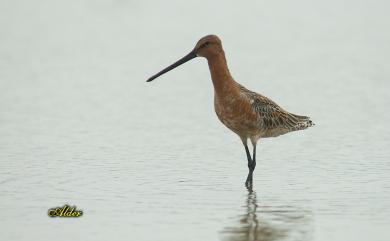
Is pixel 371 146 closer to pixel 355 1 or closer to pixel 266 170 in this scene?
pixel 266 170

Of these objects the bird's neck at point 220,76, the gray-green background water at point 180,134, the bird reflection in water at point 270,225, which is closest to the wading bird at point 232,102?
the bird's neck at point 220,76

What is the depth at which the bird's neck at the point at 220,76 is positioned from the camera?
1121 centimetres

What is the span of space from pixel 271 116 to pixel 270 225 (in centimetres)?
303

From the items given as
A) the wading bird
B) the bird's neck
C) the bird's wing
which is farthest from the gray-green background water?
the bird's neck

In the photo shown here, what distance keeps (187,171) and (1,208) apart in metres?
2.86

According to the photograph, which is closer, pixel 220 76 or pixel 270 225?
pixel 270 225

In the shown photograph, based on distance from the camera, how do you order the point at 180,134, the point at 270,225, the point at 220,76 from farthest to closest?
1. the point at 180,134
2. the point at 220,76
3. the point at 270,225

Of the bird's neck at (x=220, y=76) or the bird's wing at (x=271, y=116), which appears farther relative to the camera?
the bird's wing at (x=271, y=116)

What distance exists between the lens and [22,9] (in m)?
31.5

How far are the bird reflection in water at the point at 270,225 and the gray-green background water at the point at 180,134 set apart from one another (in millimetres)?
23

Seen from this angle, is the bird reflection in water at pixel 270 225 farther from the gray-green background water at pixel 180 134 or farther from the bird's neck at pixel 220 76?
the bird's neck at pixel 220 76

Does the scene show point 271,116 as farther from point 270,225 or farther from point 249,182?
point 270,225

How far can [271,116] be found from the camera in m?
11.7

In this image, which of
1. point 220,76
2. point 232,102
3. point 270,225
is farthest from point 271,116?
point 270,225
